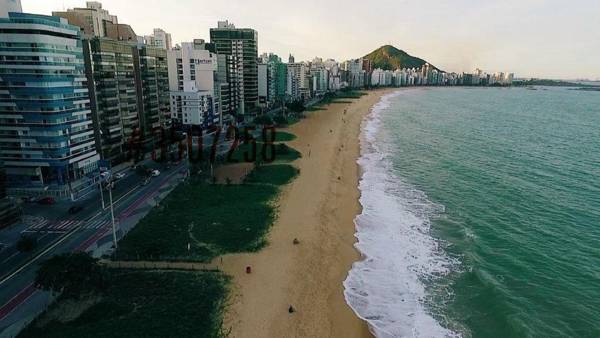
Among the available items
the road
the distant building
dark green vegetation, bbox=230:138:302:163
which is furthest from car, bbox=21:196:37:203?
dark green vegetation, bbox=230:138:302:163

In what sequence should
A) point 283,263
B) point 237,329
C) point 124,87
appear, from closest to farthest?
1. point 237,329
2. point 283,263
3. point 124,87

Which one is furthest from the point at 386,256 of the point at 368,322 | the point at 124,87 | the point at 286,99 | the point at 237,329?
the point at 286,99

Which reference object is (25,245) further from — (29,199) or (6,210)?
(29,199)

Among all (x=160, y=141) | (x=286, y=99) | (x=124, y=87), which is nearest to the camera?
(x=124, y=87)

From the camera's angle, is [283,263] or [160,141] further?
[160,141]

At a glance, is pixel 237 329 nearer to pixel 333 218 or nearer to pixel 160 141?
pixel 333 218
